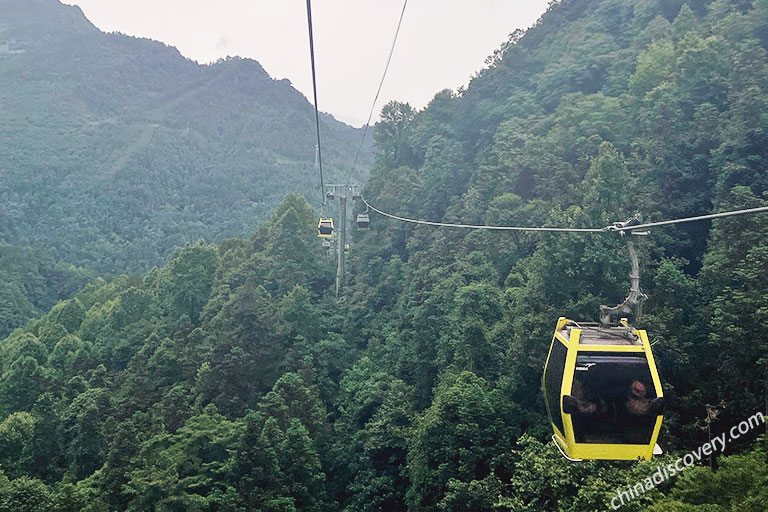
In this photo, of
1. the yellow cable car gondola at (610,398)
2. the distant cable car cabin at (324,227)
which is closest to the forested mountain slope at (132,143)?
the distant cable car cabin at (324,227)

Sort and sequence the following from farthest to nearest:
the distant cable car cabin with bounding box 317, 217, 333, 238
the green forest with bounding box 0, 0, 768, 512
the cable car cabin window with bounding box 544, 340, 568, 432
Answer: the distant cable car cabin with bounding box 317, 217, 333, 238, the green forest with bounding box 0, 0, 768, 512, the cable car cabin window with bounding box 544, 340, 568, 432

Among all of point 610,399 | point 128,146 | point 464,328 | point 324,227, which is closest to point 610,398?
point 610,399

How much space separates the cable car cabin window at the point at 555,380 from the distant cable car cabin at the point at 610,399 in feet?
0.64

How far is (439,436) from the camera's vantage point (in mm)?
17547

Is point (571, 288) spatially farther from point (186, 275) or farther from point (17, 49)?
point (17, 49)

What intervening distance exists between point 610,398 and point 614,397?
0.05m

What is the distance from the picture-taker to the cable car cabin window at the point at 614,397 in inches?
290

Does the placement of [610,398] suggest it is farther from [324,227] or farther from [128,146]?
[128,146]

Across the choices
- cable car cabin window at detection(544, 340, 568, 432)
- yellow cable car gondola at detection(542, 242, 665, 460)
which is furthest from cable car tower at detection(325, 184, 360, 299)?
yellow cable car gondola at detection(542, 242, 665, 460)

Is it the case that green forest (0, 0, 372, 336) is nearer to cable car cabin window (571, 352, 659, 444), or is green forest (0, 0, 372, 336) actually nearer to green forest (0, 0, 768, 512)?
green forest (0, 0, 768, 512)

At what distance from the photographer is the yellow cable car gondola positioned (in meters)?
7.38

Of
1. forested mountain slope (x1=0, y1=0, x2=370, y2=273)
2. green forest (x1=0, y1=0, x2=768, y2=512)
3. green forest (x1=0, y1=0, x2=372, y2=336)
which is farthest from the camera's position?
forested mountain slope (x1=0, y1=0, x2=370, y2=273)

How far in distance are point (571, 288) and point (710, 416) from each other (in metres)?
5.32

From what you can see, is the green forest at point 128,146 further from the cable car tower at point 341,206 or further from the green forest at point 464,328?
the cable car tower at point 341,206
